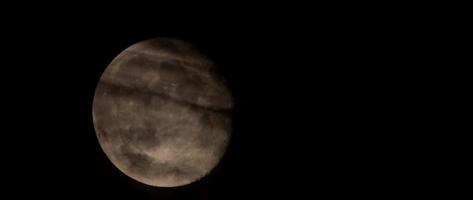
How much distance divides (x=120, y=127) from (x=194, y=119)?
2.18ft

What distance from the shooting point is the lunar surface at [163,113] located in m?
3.25

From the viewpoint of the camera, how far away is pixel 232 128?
3.62 meters

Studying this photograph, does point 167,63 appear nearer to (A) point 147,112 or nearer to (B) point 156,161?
(A) point 147,112

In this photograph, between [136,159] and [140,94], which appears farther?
[136,159]

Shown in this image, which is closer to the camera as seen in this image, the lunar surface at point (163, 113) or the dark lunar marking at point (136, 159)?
the lunar surface at point (163, 113)

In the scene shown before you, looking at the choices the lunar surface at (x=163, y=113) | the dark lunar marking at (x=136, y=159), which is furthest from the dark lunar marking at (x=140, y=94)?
the dark lunar marking at (x=136, y=159)

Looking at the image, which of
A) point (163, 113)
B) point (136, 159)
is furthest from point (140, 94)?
point (136, 159)

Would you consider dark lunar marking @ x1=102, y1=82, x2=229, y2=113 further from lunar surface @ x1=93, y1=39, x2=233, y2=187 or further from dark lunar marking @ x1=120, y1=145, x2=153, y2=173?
dark lunar marking @ x1=120, y1=145, x2=153, y2=173

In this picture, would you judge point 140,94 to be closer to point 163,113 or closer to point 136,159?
point 163,113

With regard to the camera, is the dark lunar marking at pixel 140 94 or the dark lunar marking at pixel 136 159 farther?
the dark lunar marking at pixel 136 159

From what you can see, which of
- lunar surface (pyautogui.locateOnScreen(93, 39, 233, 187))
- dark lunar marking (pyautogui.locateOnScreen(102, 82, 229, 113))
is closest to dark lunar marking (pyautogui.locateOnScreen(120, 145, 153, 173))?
lunar surface (pyautogui.locateOnScreen(93, 39, 233, 187))

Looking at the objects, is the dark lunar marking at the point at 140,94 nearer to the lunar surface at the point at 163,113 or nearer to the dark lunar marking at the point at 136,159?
the lunar surface at the point at 163,113

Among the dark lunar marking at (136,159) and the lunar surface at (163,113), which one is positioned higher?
the lunar surface at (163,113)

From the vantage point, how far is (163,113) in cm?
323
